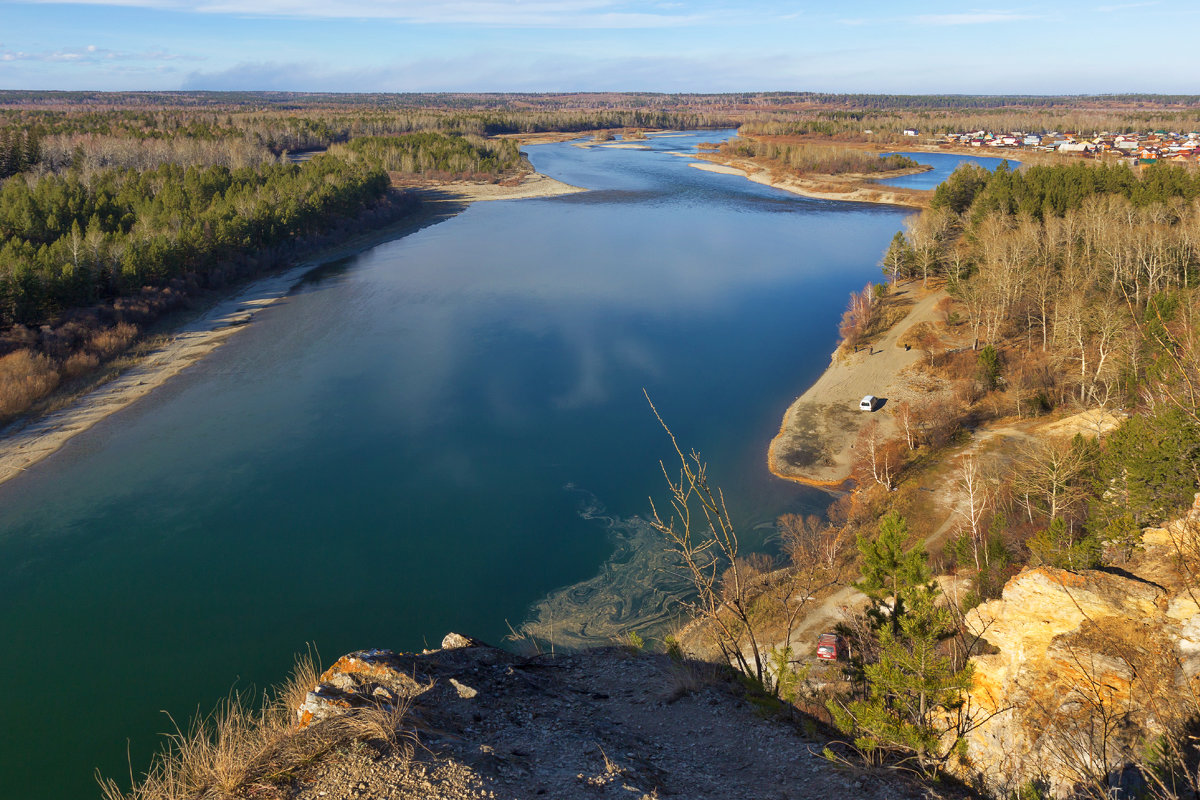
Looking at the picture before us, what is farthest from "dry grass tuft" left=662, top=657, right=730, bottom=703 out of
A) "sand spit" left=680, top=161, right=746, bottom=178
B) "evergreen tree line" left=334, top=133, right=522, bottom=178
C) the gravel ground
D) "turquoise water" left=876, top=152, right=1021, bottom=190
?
"sand spit" left=680, top=161, right=746, bottom=178

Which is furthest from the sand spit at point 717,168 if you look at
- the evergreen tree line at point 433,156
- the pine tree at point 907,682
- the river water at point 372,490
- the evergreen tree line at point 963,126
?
the pine tree at point 907,682

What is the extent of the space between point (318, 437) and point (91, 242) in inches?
876

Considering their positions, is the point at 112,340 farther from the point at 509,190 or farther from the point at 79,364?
the point at 509,190

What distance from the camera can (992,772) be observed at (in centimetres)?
898

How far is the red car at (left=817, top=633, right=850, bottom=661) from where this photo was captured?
1552 centimetres

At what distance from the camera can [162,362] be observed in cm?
3684

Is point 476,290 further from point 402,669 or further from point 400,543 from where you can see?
point 402,669

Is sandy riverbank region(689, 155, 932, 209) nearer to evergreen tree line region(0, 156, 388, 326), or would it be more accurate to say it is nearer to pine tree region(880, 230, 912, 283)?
pine tree region(880, 230, 912, 283)

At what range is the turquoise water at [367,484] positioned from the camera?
18.3 meters

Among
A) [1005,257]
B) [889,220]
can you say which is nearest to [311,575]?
[1005,257]

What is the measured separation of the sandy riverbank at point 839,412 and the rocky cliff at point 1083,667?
635 inches

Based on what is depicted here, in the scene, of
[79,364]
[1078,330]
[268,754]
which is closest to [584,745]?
[268,754]

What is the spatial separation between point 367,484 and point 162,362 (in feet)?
60.1

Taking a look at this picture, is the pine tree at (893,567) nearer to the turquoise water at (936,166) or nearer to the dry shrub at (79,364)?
the dry shrub at (79,364)
